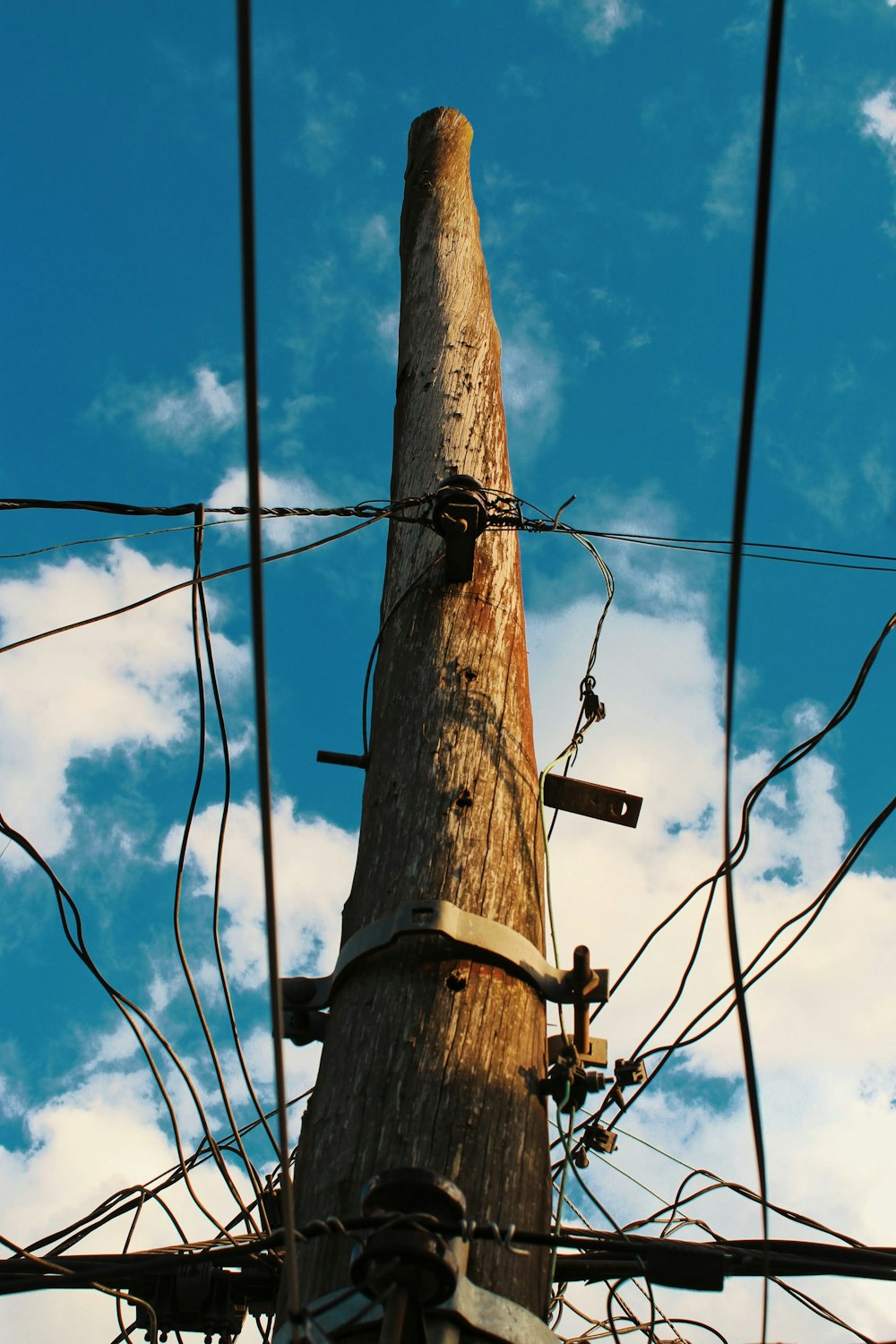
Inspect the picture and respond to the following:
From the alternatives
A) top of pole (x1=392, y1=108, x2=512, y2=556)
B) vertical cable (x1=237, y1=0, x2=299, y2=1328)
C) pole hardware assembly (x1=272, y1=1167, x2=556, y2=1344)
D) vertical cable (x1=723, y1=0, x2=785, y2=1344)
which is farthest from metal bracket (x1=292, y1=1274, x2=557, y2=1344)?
top of pole (x1=392, y1=108, x2=512, y2=556)

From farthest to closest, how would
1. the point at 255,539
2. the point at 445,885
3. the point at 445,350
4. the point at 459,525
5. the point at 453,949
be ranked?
the point at 445,350
the point at 459,525
the point at 445,885
the point at 453,949
the point at 255,539

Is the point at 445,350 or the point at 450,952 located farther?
the point at 445,350

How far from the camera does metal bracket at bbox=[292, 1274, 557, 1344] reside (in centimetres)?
161

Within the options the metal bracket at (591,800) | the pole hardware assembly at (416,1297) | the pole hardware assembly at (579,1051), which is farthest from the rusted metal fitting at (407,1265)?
the metal bracket at (591,800)

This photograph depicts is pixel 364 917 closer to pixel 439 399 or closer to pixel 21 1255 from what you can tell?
pixel 21 1255

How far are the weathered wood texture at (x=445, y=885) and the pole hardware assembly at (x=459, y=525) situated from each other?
0.21ft

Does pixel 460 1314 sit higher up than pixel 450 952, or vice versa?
pixel 450 952

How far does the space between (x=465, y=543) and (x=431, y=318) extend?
1.53m

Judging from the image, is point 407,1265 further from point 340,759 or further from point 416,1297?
point 340,759

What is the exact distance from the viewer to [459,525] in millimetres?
3008

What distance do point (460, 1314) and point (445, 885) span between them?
0.80m

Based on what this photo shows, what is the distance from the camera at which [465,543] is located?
9.87 ft

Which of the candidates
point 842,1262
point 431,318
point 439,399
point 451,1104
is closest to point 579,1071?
point 451,1104

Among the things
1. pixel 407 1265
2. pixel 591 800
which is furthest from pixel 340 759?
pixel 407 1265
